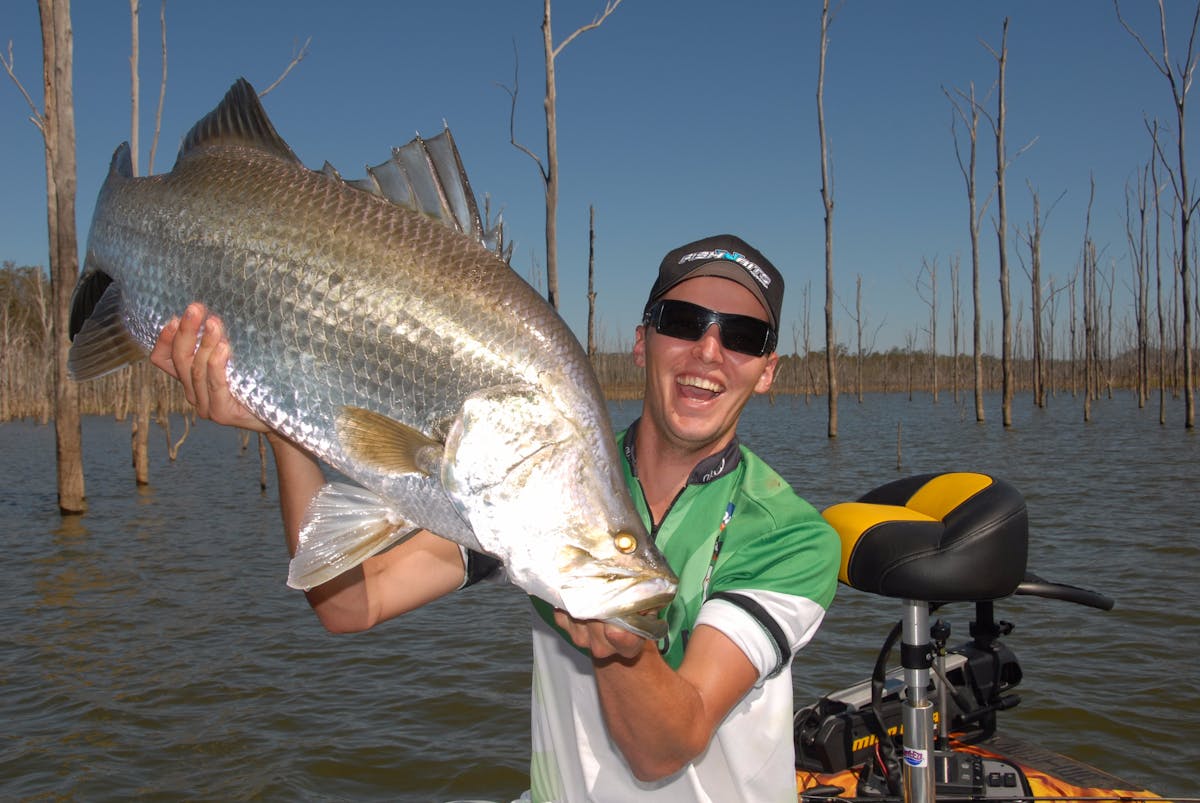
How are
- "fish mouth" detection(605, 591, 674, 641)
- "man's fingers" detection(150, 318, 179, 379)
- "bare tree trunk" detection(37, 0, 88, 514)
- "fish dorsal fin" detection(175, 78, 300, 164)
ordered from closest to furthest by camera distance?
"fish mouth" detection(605, 591, 674, 641), "man's fingers" detection(150, 318, 179, 379), "fish dorsal fin" detection(175, 78, 300, 164), "bare tree trunk" detection(37, 0, 88, 514)

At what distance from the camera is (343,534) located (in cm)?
187

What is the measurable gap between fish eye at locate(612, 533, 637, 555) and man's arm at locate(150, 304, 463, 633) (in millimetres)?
877

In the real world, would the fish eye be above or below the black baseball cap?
below

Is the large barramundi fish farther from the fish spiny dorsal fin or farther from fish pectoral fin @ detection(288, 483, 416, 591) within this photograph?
the fish spiny dorsal fin

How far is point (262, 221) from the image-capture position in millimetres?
2023

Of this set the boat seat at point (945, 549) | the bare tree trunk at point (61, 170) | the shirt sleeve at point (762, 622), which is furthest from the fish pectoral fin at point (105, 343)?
the bare tree trunk at point (61, 170)

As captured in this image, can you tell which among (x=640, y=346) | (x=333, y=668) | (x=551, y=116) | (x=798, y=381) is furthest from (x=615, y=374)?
(x=640, y=346)

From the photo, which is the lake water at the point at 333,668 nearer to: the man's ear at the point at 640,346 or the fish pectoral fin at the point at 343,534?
the man's ear at the point at 640,346

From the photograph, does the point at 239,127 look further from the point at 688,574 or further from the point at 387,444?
the point at 688,574

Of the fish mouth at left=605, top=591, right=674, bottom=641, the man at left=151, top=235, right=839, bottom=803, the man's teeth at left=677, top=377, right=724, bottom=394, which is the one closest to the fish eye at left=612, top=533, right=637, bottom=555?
the fish mouth at left=605, top=591, right=674, bottom=641

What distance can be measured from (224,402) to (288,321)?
0.31m

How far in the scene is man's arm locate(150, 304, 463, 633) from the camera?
2053mm

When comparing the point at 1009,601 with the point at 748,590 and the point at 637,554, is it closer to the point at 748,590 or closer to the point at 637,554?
the point at 748,590

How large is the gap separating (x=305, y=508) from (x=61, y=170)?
13.5 m
